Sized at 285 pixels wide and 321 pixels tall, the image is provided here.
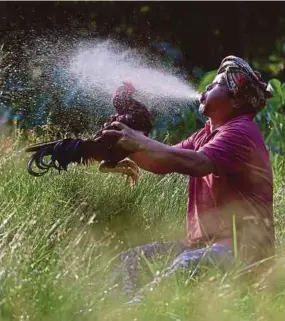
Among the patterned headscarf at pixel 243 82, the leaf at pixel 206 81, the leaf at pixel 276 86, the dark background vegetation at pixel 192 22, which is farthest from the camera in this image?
the dark background vegetation at pixel 192 22

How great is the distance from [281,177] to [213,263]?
2.62 meters

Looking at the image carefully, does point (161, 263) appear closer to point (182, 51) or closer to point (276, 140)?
point (276, 140)

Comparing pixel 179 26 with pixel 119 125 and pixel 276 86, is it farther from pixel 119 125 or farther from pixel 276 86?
pixel 119 125

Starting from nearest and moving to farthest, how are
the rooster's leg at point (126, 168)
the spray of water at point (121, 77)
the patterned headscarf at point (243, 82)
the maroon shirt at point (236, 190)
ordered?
1. the maroon shirt at point (236, 190)
2. the patterned headscarf at point (243, 82)
3. the rooster's leg at point (126, 168)
4. the spray of water at point (121, 77)

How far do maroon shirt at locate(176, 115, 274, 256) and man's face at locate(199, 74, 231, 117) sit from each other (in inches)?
A: 3.0

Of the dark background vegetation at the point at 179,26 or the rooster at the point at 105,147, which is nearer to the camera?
the rooster at the point at 105,147

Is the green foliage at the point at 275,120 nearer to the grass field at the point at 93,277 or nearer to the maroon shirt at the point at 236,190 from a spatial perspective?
the grass field at the point at 93,277

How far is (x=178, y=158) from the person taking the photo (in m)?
3.84

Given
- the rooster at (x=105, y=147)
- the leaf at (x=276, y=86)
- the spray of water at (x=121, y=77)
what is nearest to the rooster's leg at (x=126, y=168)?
the rooster at (x=105, y=147)

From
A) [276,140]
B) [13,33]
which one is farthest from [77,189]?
[13,33]

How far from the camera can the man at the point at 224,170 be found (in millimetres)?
3867

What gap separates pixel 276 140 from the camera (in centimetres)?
736

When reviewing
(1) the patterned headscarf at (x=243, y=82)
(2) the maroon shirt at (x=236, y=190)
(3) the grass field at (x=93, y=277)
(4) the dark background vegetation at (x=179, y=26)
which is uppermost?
(4) the dark background vegetation at (x=179, y=26)

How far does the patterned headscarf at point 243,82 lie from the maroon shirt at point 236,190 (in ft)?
0.26
